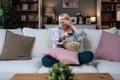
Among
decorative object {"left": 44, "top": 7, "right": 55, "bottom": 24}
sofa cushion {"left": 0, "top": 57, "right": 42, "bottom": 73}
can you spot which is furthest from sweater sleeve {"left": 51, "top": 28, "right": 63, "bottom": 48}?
decorative object {"left": 44, "top": 7, "right": 55, "bottom": 24}

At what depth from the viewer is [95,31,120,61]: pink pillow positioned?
3190 millimetres

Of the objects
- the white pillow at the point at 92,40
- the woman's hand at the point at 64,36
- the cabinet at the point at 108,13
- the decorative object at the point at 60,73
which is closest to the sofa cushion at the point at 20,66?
the woman's hand at the point at 64,36

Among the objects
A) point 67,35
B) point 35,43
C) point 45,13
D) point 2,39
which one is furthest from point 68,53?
point 45,13

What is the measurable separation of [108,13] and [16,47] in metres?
5.24

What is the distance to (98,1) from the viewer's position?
770 centimetres

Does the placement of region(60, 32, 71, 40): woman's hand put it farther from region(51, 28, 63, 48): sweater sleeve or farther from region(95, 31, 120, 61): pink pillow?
region(95, 31, 120, 61): pink pillow

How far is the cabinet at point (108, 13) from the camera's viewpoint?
7.78 m

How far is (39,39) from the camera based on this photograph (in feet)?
11.4

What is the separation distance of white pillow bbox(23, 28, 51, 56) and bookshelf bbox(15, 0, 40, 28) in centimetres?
440

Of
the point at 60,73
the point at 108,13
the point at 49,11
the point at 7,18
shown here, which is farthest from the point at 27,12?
the point at 60,73

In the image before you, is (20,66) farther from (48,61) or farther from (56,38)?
(56,38)

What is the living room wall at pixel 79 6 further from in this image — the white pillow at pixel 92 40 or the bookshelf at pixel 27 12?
the white pillow at pixel 92 40

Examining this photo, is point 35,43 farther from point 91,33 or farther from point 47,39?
point 91,33

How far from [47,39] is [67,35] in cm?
33
